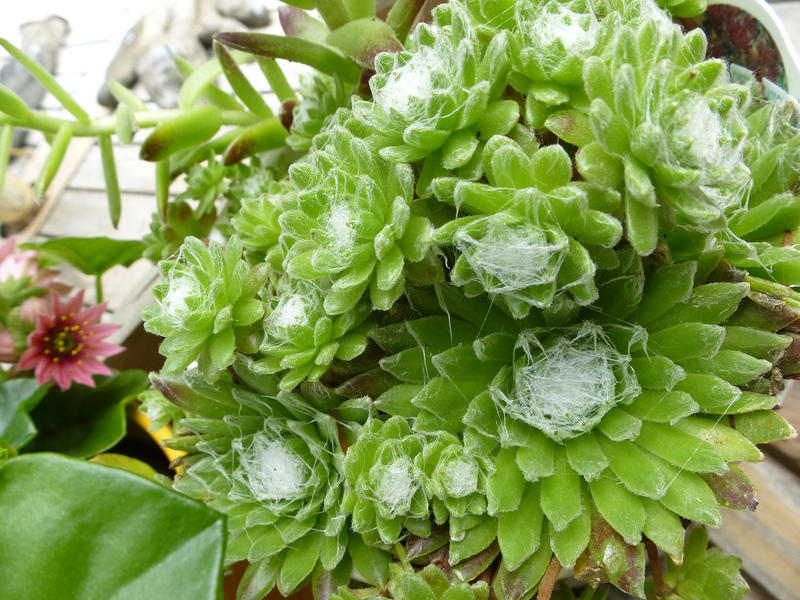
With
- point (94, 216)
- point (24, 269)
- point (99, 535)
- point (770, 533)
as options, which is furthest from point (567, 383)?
point (94, 216)

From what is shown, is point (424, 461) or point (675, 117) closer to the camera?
point (675, 117)

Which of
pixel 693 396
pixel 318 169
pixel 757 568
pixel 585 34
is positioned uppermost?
pixel 585 34

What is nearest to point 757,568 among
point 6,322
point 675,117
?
point 675,117

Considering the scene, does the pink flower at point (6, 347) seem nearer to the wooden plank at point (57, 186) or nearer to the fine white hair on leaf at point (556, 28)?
the wooden plank at point (57, 186)

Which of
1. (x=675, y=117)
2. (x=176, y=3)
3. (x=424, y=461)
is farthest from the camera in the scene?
(x=176, y=3)

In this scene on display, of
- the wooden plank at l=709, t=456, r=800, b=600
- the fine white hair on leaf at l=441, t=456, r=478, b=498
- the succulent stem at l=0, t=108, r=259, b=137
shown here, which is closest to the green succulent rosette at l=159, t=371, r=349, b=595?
the fine white hair on leaf at l=441, t=456, r=478, b=498

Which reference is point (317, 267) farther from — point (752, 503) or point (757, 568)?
point (757, 568)

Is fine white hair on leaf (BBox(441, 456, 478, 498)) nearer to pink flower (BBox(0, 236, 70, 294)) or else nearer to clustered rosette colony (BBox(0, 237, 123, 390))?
clustered rosette colony (BBox(0, 237, 123, 390))
